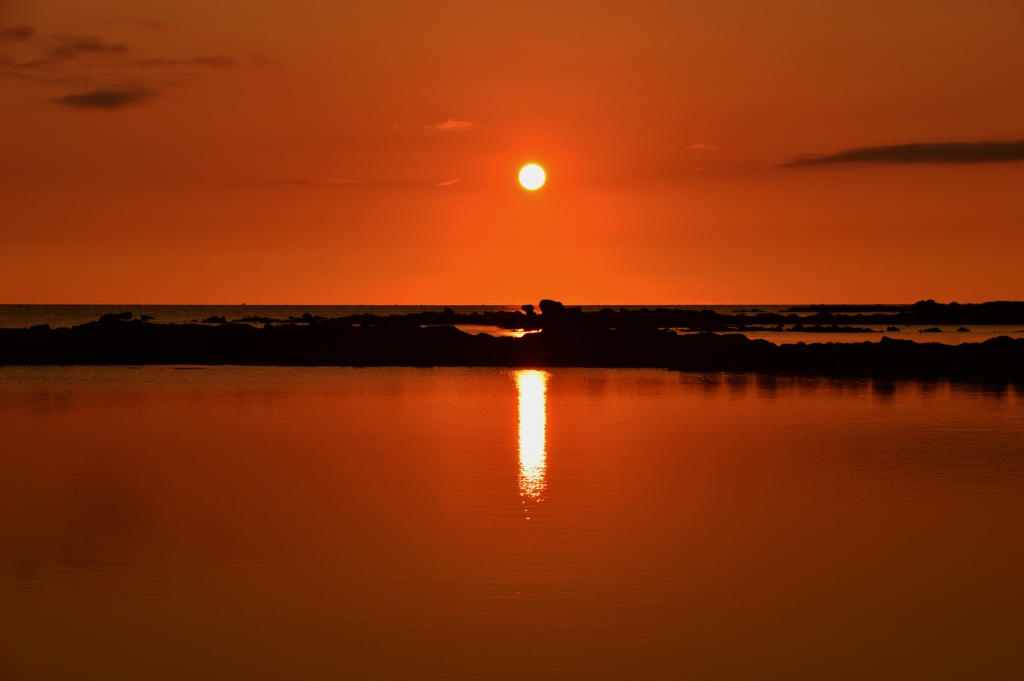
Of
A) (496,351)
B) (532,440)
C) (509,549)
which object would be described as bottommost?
(509,549)

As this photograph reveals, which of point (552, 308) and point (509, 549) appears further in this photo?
point (552, 308)

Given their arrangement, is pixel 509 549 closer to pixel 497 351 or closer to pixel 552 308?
pixel 497 351

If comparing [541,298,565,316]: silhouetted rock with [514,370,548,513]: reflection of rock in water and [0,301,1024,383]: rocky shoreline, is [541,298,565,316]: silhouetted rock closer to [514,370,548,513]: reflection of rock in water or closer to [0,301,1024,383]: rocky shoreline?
[0,301,1024,383]: rocky shoreline

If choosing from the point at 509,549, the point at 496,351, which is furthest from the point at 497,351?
the point at 509,549

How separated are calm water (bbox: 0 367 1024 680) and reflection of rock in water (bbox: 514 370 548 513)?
118 mm

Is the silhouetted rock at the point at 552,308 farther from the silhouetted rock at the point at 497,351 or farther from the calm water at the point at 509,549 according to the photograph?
the calm water at the point at 509,549

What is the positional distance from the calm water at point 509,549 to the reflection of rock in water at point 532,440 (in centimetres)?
12

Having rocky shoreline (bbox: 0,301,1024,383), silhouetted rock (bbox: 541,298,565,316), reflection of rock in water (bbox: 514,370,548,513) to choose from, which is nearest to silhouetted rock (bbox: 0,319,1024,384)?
rocky shoreline (bbox: 0,301,1024,383)

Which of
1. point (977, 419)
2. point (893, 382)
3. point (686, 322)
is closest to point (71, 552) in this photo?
point (977, 419)

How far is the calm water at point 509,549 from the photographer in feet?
26.6

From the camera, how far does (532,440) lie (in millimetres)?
18797

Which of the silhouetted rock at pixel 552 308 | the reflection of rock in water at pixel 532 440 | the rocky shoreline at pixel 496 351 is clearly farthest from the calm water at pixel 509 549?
the silhouetted rock at pixel 552 308

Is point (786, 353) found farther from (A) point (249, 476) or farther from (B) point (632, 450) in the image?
(A) point (249, 476)

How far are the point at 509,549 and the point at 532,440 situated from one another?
7.92 metres
